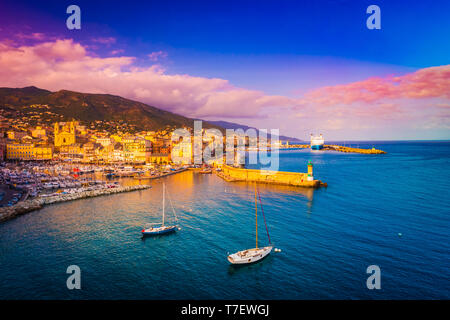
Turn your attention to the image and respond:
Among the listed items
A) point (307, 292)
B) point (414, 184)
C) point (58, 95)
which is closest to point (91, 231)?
point (307, 292)

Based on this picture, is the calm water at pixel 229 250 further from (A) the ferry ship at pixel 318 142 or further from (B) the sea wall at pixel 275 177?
(A) the ferry ship at pixel 318 142

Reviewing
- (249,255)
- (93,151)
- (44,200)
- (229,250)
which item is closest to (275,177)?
(229,250)

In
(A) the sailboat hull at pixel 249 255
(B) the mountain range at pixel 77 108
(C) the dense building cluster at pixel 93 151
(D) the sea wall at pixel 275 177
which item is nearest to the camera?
(A) the sailboat hull at pixel 249 255

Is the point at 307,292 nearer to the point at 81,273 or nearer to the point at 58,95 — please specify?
the point at 81,273

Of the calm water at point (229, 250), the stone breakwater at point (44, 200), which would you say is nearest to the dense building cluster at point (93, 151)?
the stone breakwater at point (44, 200)

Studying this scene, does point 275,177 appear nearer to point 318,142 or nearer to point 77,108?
point 318,142
